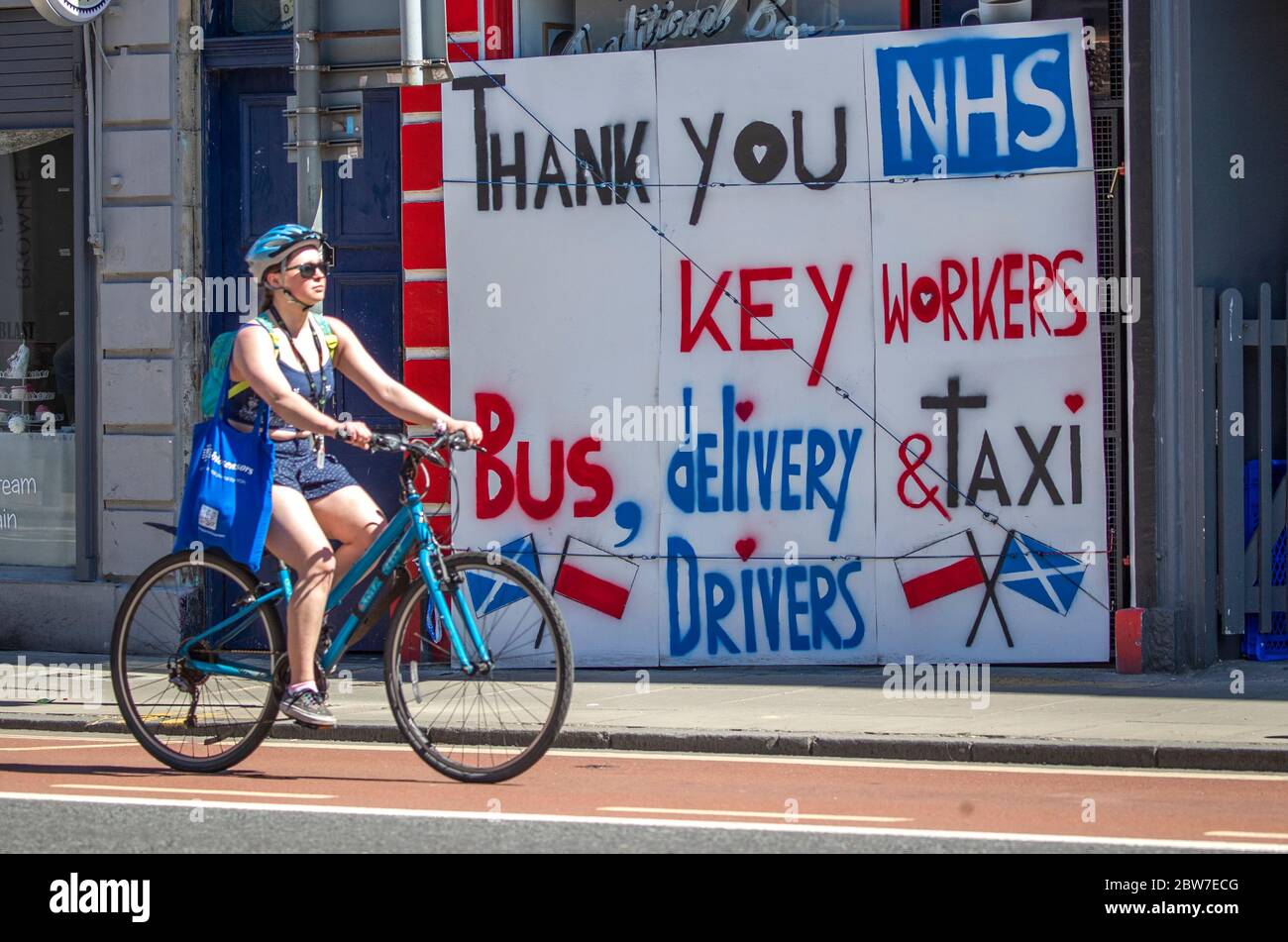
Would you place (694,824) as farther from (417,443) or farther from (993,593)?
(993,593)

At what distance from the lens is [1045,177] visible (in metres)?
11.2

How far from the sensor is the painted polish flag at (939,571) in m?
11.3

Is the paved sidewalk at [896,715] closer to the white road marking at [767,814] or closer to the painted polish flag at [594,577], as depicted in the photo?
the painted polish flag at [594,577]

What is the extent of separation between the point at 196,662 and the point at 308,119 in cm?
328

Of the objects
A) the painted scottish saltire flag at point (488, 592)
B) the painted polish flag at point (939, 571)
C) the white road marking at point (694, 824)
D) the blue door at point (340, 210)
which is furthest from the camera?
the blue door at point (340, 210)

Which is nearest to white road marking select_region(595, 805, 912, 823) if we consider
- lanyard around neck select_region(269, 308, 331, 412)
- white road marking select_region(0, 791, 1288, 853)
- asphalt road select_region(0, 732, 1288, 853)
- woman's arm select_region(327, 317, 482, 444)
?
asphalt road select_region(0, 732, 1288, 853)

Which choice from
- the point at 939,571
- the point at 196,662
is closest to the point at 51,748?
the point at 196,662

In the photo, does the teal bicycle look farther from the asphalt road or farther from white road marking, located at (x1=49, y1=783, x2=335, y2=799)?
white road marking, located at (x1=49, y1=783, x2=335, y2=799)

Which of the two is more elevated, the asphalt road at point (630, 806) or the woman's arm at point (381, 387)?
the woman's arm at point (381, 387)

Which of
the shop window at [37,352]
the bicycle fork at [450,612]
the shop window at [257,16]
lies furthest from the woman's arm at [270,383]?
the shop window at [37,352]

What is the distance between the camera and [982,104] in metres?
11.3

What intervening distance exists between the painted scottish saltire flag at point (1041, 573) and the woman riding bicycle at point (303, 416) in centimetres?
462

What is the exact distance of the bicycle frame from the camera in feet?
24.1
